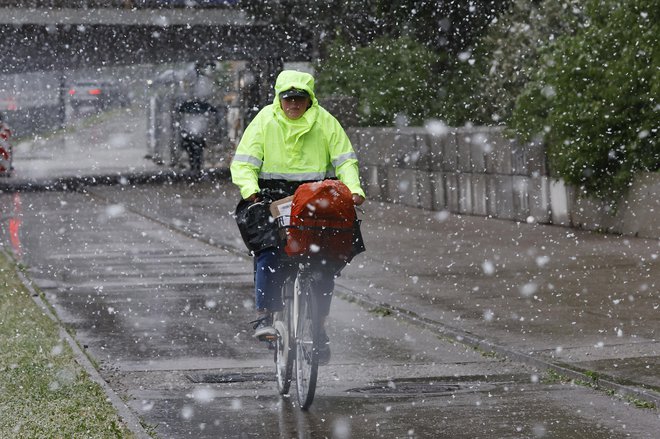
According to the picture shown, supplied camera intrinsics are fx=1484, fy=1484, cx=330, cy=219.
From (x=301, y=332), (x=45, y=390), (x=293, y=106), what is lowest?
(x=45, y=390)

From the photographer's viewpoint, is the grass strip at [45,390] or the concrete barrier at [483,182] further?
the concrete barrier at [483,182]

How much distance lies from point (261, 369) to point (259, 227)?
65.9 inches

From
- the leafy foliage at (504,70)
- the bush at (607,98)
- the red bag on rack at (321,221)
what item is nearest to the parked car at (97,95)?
the leafy foliage at (504,70)

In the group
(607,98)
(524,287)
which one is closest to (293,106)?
(524,287)

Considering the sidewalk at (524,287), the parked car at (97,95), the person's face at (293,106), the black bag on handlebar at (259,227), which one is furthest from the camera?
the parked car at (97,95)

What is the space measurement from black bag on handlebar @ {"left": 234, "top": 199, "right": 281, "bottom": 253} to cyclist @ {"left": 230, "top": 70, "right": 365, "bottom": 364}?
8 centimetres

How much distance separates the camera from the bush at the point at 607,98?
710 inches

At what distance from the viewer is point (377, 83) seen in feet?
97.0

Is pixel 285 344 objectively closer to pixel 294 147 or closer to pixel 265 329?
pixel 265 329

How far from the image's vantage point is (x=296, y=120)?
29.9ft

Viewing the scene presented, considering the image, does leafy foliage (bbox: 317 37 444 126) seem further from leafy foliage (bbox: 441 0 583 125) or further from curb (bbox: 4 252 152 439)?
curb (bbox: 4 252 152 439)

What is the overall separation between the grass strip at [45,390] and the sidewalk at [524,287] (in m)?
3.03

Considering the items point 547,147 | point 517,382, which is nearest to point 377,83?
point 547,147

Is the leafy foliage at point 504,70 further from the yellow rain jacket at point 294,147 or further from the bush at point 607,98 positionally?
the yellow rain jacket at point 294,147
